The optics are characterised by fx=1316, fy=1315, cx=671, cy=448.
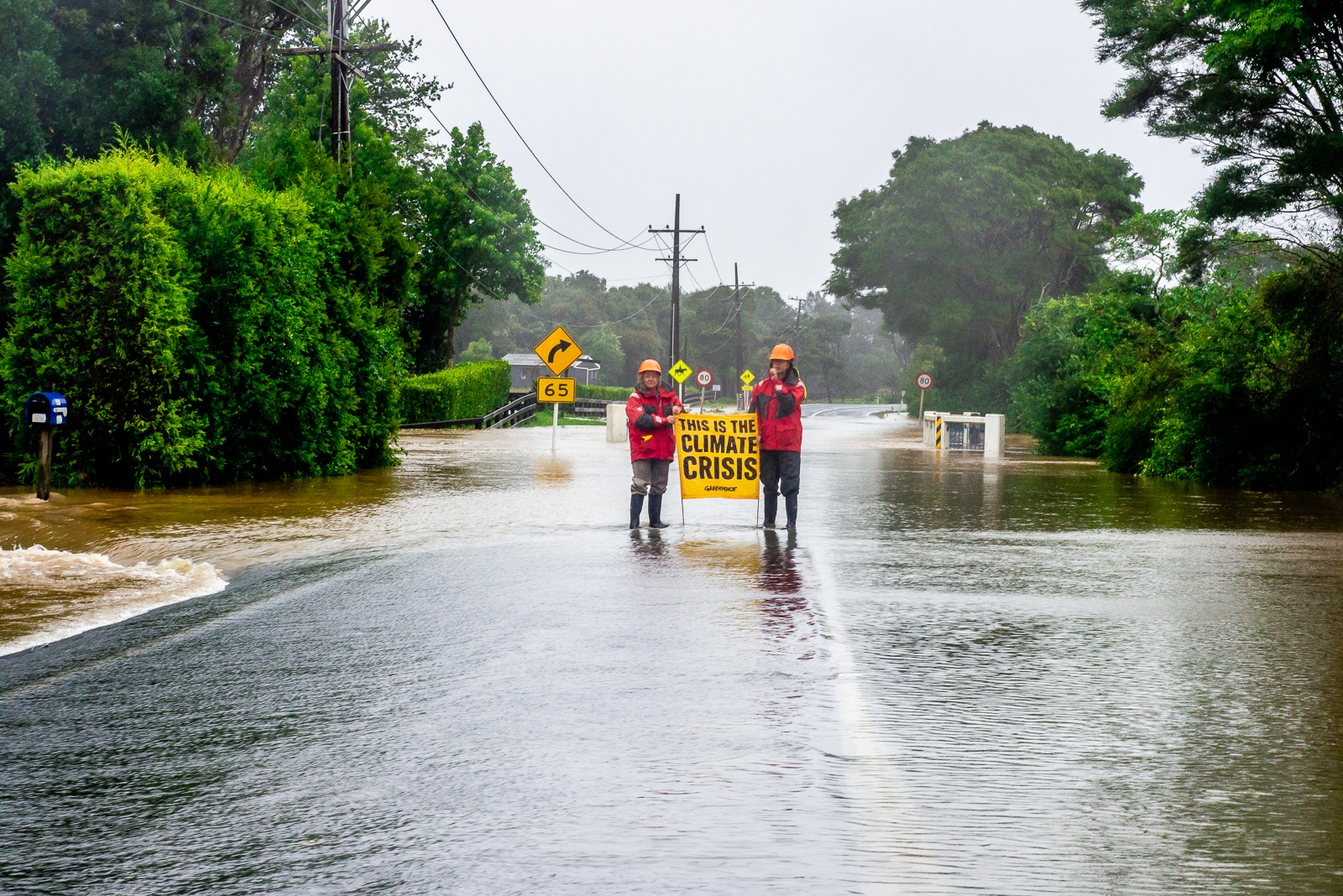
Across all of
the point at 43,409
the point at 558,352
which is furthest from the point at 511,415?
the point at 43,409

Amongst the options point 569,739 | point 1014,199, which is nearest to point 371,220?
point 569,739

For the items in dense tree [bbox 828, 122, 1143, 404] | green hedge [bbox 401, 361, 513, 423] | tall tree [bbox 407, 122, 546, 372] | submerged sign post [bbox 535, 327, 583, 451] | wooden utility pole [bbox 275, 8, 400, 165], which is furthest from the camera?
dense tree [bbox 828, 122, 1143, 404]

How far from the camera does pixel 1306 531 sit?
48.8 ft

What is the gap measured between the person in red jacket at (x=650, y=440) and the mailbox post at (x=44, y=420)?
6.88 metres

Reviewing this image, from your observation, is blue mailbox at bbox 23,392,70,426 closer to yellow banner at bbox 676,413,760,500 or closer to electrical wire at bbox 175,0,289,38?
yellow banner at bbox 676,413,760,500

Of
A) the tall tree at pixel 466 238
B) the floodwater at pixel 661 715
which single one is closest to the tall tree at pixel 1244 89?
the floodwater at pixel 661 715

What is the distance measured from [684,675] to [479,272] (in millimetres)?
61131

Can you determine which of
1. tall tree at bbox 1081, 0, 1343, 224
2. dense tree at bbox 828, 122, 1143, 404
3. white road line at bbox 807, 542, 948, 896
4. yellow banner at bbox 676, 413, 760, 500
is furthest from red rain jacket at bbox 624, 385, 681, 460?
dense tree at bbox 828, 122, 1143, 404

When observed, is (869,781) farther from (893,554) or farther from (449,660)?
(893,554)

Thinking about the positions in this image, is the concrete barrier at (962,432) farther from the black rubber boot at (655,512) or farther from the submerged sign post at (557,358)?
the black rubber boot at (655,512)

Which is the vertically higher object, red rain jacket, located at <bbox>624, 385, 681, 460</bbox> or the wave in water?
red rain jacket, located at <bbox>624, 385, 681, 460</bbox>

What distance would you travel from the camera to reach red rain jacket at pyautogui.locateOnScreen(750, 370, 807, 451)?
13.7m

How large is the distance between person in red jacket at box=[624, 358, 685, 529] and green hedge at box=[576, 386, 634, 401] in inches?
2831

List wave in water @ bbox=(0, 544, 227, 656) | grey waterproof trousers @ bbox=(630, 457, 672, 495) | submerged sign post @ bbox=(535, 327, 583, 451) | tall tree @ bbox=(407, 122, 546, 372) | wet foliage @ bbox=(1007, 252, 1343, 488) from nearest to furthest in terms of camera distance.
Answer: wave in water @ bbox=(0, 544, 227, 656), grey waterproof trousers @ bbox=(630, 457, 672, 495), wet foliage @ bbox=(1007, 252, 1343, 488), submerged sign post @ bbox=(535, 327, 583, 451), tall tree @ bbox=(407, 122, 546, 372)
